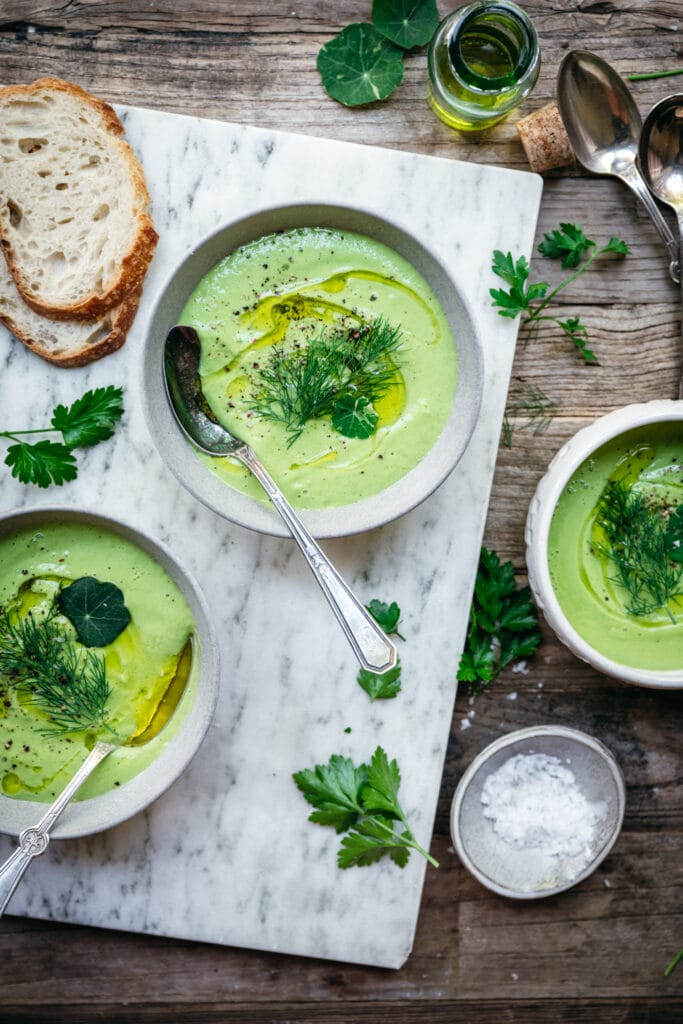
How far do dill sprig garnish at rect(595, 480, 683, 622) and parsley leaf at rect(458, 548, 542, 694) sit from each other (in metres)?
0.27

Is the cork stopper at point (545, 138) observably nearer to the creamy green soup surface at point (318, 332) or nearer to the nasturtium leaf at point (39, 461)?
the creamy green soup surface at point (318, 332)

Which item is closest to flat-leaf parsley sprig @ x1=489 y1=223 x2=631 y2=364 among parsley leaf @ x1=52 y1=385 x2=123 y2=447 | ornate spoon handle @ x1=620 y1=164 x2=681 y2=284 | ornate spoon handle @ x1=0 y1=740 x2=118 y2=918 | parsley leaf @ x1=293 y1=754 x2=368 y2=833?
ornate spoon handle @ x1=620 y1=164 x2=681 y2=284

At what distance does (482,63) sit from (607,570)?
137cm

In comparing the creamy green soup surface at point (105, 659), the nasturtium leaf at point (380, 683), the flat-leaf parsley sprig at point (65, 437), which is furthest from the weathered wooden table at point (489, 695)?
the flat-leaf parsley sprig at point (65, 437)

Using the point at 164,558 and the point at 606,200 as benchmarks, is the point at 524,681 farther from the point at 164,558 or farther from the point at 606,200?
the point at 606,200

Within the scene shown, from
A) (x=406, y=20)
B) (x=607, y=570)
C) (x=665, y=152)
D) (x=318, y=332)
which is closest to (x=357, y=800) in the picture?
(x=607, y=570)

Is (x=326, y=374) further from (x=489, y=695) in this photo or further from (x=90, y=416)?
(x=489, y=695)

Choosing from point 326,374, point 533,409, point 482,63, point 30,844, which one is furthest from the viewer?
point 533,409

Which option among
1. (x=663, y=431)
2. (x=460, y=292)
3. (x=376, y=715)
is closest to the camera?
(x=460, y=292)

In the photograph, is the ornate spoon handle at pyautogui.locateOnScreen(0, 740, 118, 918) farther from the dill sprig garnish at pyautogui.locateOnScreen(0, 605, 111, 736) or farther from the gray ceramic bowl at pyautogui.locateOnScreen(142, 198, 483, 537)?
the gray ceramic bowl at pyautogui.locateOnScreen(142, 198, 483, 537)

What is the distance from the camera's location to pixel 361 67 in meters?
2.21

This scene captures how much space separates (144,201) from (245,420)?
0.65 metres

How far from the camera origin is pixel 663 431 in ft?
6.77

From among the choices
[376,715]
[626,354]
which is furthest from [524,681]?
[626,354]
